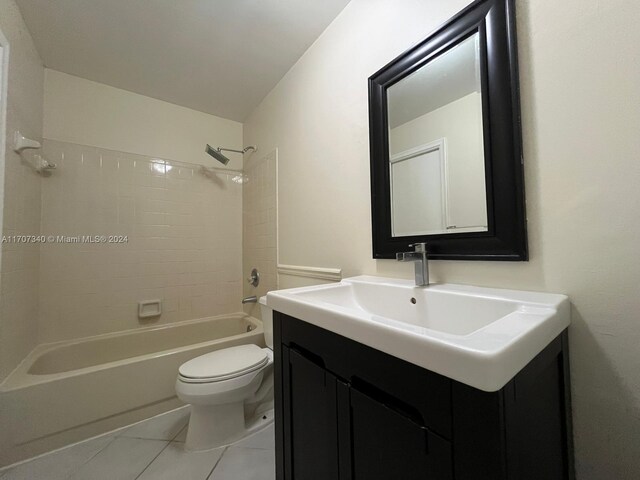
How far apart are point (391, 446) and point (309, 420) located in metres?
0.28

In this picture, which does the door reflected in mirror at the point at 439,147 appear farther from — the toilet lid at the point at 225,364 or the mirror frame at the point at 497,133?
the toilet lid at the point at 225,364

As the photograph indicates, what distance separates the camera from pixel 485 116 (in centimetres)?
74

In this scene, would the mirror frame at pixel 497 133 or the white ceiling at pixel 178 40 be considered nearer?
the mirror frame at pixel 497 133

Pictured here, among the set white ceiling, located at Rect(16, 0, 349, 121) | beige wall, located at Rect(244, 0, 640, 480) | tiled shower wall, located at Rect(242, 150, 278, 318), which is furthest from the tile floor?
white ceiling, located at Rect(16, 0, 349, 121)

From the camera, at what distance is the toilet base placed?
1.20 metres

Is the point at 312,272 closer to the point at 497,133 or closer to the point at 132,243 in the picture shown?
the point at 497,133

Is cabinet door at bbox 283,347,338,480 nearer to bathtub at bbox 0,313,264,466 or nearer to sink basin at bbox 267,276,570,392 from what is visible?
sink basin at bbox 267,276,570,392

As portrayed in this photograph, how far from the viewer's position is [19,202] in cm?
133

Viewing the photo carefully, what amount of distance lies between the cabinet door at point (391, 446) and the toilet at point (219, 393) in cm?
83

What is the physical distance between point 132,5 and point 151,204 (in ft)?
4.13

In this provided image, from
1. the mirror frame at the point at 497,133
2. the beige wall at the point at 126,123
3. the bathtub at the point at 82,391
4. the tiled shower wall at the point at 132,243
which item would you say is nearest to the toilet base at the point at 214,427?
the bathtub at the point at 82,391

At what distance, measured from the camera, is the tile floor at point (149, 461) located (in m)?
1.06

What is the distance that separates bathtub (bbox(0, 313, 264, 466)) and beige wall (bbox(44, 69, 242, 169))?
4.77 ft

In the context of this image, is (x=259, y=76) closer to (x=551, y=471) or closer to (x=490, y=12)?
(x=490, y=12)
